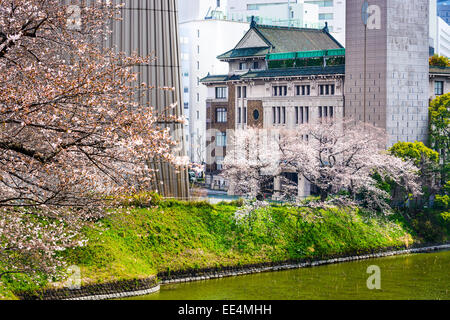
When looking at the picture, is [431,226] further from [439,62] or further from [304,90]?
[439,62]

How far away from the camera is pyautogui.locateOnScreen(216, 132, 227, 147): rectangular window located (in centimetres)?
7250

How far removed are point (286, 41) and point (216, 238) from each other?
112ft

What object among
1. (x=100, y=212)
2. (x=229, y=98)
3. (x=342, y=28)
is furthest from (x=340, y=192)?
(x=342, y=28)

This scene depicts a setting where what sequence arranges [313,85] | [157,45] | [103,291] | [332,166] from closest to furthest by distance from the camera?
[103,291]
[157,45]
[332,166]
[313,85]

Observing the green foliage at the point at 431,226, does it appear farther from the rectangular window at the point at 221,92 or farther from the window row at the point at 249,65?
the rectangular window at the point at 221,92

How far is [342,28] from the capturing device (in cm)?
9594

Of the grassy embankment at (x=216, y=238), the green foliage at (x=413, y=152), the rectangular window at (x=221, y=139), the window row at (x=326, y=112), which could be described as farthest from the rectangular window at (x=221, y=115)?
the grassy embankment at (x=216, y=238)

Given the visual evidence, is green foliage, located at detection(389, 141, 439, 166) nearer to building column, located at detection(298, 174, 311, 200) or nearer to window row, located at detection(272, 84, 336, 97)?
building column, located at detection(298, 174, 311, 200)

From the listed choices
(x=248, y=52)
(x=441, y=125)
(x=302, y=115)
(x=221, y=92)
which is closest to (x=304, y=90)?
(x=302, y=115)

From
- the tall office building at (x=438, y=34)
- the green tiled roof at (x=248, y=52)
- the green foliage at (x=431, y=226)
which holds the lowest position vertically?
the green foliage at (x=431, y=226)

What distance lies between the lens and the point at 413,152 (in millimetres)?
51188

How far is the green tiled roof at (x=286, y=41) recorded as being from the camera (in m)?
68.6

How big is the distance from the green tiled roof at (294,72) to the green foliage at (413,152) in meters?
9.26

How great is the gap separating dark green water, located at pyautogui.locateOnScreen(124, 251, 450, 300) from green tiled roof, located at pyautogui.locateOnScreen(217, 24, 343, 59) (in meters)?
30.6
